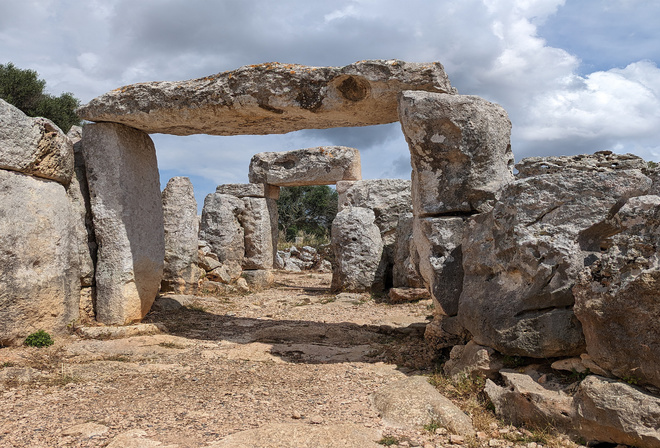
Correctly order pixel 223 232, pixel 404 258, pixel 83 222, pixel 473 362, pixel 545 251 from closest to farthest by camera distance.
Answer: pixel 545 251 < pixel 473 362 < pixel 83 222 < pixel 404 258 < pixel 223 232

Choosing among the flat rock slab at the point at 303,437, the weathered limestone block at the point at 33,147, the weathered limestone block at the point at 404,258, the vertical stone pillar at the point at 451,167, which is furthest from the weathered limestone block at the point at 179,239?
the flat rock slab at the point at 303,437

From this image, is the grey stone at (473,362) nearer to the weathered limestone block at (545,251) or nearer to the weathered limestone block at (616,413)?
the weathered limestone block at (545,251)

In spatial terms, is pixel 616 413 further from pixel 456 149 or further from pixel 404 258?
pixel 404 258

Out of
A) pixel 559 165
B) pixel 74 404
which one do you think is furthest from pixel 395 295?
pixel 74 404

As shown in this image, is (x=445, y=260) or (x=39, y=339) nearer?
(x=445, y=260)

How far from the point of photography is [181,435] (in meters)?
3.30

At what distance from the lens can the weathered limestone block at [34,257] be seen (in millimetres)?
5258

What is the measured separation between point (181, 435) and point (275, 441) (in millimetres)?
620

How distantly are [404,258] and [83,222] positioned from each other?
5.12 metres

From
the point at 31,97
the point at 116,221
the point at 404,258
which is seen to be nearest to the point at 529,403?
the point at 116,221

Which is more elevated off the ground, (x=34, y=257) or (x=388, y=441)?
(x=34, y=257)

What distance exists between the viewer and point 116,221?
256 inches

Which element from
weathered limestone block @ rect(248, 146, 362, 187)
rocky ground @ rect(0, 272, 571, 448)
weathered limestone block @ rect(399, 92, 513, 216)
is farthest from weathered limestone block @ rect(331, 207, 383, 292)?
weathered limestone block @ rect(399, 92, 513, 216)

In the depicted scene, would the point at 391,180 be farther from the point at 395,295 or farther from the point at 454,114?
the point at 454,114
